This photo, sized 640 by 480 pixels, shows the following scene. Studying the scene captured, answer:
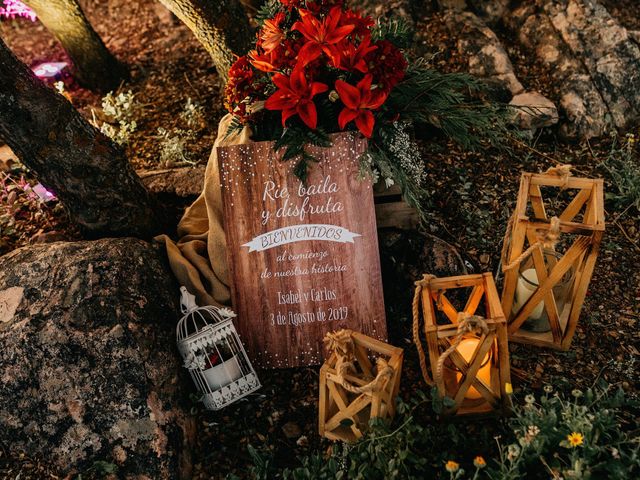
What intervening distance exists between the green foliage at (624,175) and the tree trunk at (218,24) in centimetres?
231

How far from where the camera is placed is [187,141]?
3609mm

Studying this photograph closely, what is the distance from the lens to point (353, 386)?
6.67 ft

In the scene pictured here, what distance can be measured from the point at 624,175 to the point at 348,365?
2.31 metres

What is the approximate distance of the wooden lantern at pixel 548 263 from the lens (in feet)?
7.23

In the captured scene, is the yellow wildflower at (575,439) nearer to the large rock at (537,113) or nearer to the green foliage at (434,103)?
the green foliage at (434,103)

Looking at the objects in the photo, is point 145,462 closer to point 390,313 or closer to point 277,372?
point 277,372

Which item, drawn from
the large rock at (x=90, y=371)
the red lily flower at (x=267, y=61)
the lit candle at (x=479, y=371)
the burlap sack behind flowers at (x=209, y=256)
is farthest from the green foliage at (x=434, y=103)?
the large rock at (x=90, y=371)

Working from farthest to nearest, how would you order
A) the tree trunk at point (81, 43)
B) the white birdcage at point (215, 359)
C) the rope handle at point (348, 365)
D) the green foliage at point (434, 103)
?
the tree trunk at point (81, 43)
the green foliage at point (434, 103)
the white birdcage at point (215, 359)
the rope handle at point (348, 365)

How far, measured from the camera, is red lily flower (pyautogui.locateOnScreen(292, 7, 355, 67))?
7.11 feet

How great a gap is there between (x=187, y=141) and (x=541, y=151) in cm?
230

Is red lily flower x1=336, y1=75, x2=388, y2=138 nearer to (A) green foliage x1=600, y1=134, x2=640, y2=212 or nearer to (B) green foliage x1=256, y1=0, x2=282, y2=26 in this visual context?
(B) green foliage x1=256, y1=0, x2=282, y2=26

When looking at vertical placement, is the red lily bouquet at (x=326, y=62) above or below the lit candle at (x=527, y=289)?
above

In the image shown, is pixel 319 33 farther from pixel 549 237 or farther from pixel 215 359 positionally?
pixel 215 359

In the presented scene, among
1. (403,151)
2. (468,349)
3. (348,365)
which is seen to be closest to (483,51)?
(403,151)
